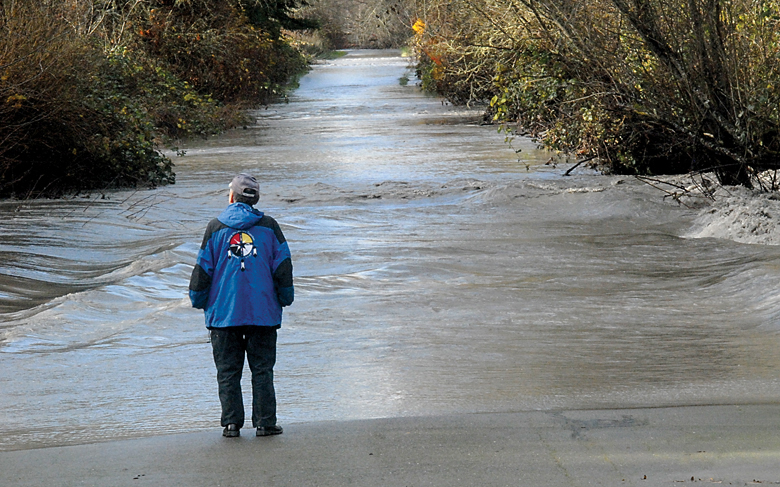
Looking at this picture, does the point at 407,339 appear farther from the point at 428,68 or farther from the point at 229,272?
the point at 428,68

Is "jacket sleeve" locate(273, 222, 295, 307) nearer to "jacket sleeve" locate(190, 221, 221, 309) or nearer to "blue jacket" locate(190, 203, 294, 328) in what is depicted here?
"blue jacket" locate(190, 203, 294, 328)

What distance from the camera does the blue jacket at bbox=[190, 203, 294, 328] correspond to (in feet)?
18.3

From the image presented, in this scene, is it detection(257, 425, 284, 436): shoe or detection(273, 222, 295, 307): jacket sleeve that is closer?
detection(257, 425, 284, 436): shoe

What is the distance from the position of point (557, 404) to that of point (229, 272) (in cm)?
208

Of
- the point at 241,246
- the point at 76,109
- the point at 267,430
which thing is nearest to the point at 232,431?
the point at 267,430

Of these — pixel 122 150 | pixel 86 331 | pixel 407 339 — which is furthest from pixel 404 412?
pixel 122 150

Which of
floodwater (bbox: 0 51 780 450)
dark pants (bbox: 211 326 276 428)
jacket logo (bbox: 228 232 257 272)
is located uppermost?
jacket logo (bbox: 228 232 257 272)

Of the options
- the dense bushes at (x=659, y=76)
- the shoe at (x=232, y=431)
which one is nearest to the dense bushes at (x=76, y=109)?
the dense bushes at (x=659, y=76)

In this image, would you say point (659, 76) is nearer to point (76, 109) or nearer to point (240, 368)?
point (76, 109)

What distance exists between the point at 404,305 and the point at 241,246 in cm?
368

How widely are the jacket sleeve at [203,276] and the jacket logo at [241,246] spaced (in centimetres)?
12

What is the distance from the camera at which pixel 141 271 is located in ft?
35.4

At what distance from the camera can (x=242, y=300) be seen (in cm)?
557

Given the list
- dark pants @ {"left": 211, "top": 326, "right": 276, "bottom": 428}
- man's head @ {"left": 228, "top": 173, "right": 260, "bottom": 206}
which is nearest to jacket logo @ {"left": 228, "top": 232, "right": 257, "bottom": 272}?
man's head @ {"left": 228, "top": 173, "right": 260, "bottom": 206}
